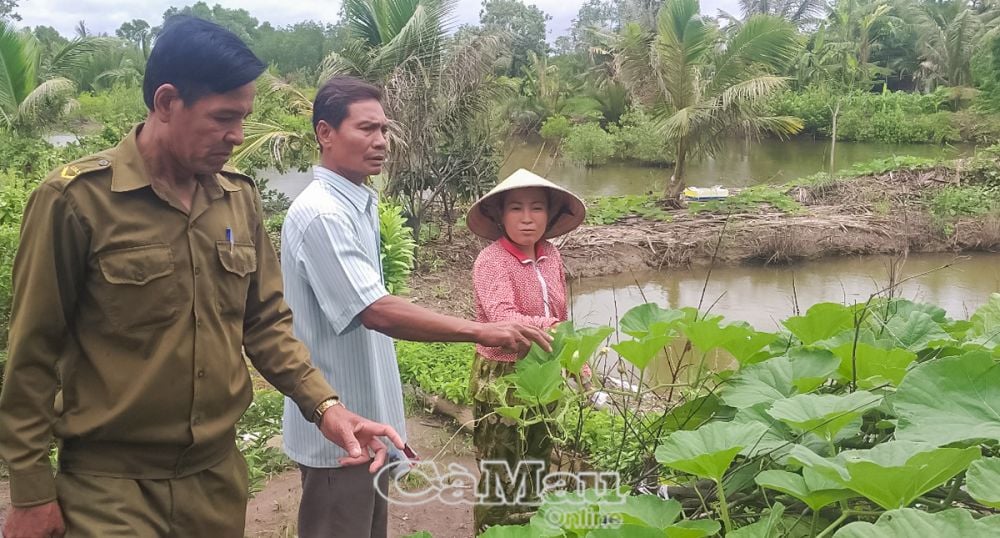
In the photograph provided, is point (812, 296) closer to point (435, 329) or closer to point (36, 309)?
point (435, 329)

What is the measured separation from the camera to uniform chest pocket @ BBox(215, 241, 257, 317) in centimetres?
166

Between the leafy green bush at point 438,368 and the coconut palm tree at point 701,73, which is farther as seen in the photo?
the coconut palm tree at point 701,73

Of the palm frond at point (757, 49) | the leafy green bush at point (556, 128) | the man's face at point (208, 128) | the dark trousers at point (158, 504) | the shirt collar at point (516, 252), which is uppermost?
the palm frond at point (757, 49)

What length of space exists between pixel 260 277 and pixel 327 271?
0.76 feet

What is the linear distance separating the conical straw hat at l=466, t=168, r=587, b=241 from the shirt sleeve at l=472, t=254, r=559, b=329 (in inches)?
9.1

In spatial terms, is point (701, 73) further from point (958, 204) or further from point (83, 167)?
point (83, 167)

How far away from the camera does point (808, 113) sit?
82.0 ft

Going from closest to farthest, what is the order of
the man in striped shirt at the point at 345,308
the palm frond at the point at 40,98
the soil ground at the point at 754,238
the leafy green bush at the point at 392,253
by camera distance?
the man in striped shirt at the point at 345,308, the leafy green bush at the point at 392,253, the soil ground at the point at 754,238, the palm frond at the point at 40,98

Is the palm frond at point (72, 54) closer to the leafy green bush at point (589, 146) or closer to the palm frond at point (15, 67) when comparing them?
the palm frond at point (15, 67)

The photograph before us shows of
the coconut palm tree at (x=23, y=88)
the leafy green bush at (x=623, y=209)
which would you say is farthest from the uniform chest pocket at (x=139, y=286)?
the coconut palm tree at (x=23, y=88)

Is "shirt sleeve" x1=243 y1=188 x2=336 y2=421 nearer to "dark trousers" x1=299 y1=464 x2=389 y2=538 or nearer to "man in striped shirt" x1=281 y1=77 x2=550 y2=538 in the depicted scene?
"man in striped shirt" x1=281 y1=77 x2=550 y2=538

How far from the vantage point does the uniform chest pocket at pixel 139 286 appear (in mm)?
1493

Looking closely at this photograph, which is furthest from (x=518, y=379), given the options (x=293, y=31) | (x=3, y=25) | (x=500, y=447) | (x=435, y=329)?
(x=293, y=31)

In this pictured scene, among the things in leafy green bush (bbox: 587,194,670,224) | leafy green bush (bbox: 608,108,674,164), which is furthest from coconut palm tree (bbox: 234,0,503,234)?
leafy green bush (bbox: 608,108,674,164)
